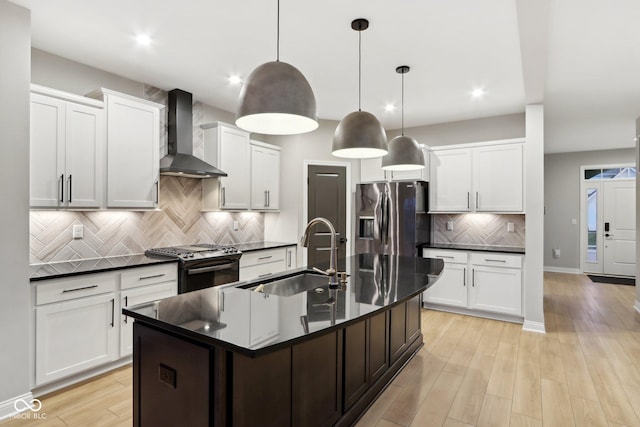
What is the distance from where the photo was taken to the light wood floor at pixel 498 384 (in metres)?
2.37

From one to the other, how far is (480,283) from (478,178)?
140cm

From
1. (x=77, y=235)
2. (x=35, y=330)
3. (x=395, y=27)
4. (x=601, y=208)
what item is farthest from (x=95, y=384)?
(x=601, y=208)

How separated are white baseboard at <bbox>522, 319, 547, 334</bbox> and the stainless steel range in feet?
11.2

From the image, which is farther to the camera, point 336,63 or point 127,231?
point 127,231

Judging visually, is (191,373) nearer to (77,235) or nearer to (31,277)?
(31,277)

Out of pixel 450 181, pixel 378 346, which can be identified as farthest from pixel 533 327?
pixel 378 346

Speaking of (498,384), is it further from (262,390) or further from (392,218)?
(392,218)

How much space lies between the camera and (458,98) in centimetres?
427

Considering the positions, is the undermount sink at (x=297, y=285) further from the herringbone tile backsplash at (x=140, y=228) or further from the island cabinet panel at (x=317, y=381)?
the herringbone tile backsplash at (x=140, y=228)

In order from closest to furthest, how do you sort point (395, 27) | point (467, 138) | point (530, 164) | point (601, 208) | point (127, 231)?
point (395, 27)
point (127, 231)
point (530, 164)
point (467, 138)
point (601, 208)

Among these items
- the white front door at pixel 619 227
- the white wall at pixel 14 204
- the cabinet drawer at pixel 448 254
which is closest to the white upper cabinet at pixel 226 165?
the white wall at pixel 14 204

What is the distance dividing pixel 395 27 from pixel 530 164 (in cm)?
249

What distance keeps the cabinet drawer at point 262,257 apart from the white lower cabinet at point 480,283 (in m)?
2.00

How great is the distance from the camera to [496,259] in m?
4.43
